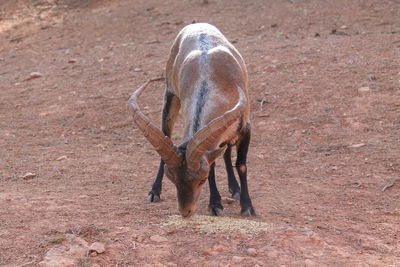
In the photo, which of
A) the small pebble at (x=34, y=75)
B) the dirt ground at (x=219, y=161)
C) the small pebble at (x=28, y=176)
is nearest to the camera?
the dirt ground at (x=219, y=161)

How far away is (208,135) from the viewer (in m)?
5.61

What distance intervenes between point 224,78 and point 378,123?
326cm

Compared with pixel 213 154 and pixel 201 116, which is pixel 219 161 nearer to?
pixel 201 116

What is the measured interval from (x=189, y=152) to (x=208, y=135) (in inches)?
10.0

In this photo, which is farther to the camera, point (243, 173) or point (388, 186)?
point (388, 186)

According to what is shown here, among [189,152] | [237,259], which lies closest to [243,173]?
[189,152]

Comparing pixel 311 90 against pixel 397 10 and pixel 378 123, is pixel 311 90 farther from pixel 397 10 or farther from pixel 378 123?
pixel 397 10

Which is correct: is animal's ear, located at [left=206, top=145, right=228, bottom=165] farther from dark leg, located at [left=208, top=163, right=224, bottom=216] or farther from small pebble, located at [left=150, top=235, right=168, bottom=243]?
small pebble, located at [left=150, top=235, right=168, bottom=243]

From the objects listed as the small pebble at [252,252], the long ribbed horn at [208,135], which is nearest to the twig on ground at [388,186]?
the long ribbed horn at [208,135]

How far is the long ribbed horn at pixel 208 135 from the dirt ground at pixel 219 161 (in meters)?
0.71

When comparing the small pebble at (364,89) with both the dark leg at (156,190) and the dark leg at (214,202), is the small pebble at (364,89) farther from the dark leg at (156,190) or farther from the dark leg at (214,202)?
the dark leg at (214,202)

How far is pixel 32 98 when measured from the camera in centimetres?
1201

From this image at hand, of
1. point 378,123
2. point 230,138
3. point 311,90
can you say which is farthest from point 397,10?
point 230,138

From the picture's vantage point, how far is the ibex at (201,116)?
5.73 meters
